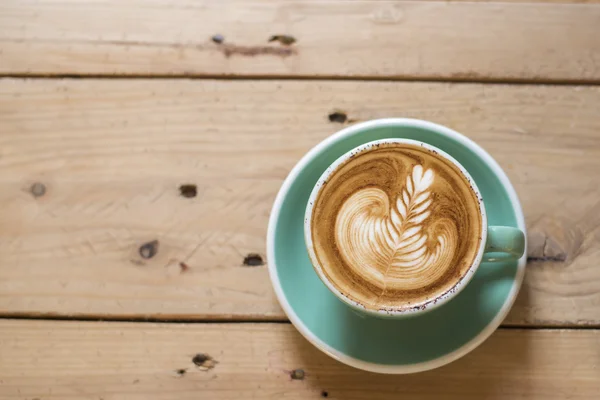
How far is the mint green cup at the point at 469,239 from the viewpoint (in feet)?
2.16

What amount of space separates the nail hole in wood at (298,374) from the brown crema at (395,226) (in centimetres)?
19

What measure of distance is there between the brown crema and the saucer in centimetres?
7

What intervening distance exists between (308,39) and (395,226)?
1.06 ft

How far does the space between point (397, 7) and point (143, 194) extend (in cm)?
42

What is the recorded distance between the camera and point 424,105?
2.79ft

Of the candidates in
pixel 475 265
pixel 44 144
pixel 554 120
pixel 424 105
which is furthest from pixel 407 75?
pixel 44 144

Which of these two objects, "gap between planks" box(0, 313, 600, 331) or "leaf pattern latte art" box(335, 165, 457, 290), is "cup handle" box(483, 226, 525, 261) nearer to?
"leaf pattern latte art" box(335, 165, 457, 290)

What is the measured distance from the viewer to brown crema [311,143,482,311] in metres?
0.67

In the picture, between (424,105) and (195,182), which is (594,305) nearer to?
(424,105)

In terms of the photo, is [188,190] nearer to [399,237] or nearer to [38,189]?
[38,189]

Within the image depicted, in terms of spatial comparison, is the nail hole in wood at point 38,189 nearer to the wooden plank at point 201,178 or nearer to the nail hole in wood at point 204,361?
the wooden plank at point 201,178

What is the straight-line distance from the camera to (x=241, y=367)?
817 millimetres

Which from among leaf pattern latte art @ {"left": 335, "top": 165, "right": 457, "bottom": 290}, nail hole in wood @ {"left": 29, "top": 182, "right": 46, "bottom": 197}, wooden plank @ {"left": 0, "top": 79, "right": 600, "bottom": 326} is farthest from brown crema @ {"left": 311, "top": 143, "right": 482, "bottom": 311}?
nail hole in wood @ {"left": 29, "top": 182, "right": 46, "bottom": 197}

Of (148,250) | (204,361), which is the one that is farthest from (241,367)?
(148,250)
